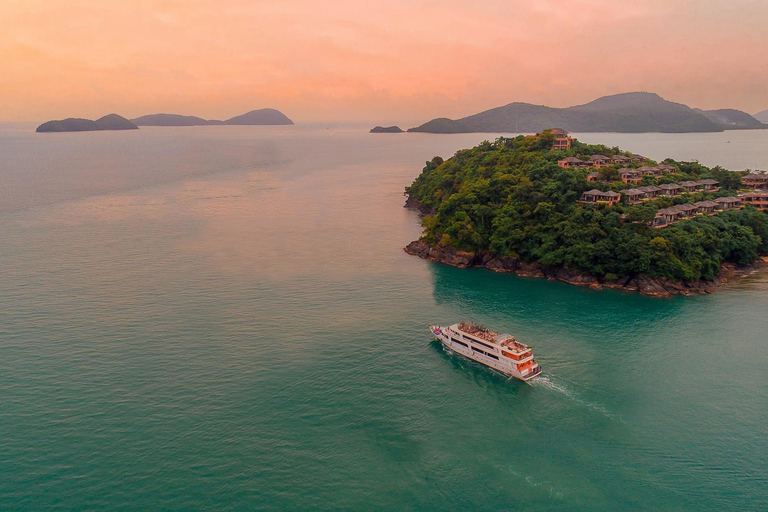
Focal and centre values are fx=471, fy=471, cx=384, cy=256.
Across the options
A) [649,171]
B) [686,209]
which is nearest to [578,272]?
[686,209]

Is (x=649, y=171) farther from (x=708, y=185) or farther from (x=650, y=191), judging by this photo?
(x=650, y=191)

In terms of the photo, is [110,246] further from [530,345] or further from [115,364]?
[530,345]

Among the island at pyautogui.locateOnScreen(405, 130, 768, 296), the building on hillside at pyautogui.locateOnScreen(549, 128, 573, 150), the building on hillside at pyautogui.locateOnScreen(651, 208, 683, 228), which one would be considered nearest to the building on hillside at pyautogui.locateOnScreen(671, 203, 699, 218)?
the island at pyautogui.locateOnScreen(405, 130, 768, 296)

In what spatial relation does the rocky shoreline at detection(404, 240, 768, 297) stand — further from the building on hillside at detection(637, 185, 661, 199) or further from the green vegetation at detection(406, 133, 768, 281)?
the building on hillside at detection(637, 185, 661, 199)

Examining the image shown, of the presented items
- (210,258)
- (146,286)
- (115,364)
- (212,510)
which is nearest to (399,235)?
(210,258)

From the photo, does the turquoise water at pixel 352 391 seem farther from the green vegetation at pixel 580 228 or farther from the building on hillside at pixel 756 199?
the building on hillside at pixel 756 199

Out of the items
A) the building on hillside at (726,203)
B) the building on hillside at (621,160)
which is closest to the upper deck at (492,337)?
the building on hillside at (726,203)
